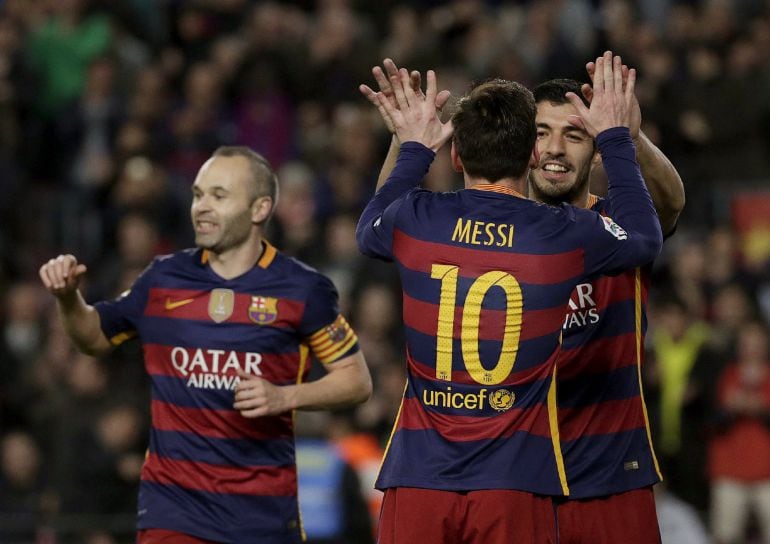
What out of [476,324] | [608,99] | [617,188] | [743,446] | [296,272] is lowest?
[743,446]

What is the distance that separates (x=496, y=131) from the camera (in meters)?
5.07

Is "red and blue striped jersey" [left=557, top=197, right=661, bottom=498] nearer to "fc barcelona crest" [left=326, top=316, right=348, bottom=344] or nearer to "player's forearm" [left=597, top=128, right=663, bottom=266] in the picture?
"player's forearm" [left=597, top=128, right=663, bottom=266]

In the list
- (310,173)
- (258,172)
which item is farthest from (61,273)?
(310,173)

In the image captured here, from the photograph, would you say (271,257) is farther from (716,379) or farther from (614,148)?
(716,379)

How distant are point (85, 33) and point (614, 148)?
10444 millimetres

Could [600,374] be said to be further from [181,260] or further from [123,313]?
[123,313]

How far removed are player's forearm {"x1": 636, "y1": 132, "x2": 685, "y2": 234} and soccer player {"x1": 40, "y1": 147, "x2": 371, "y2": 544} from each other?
1.66 metres

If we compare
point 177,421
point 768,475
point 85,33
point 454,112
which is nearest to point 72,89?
point 85,33

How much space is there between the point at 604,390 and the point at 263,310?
5.45ft

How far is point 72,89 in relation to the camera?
14586mm

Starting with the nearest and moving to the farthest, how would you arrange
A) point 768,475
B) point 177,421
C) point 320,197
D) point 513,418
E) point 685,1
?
point 513,418, point 177,421, point 768,475, point 320,197, point 685,1

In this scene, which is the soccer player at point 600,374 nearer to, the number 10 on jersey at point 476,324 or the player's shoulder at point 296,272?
the number 10 on jersey at point 476,324

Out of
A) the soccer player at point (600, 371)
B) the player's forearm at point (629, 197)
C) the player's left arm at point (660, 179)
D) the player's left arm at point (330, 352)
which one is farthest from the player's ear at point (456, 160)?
the player's left arm at point (330, 352)

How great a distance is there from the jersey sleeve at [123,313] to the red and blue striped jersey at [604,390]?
2.03 metres
